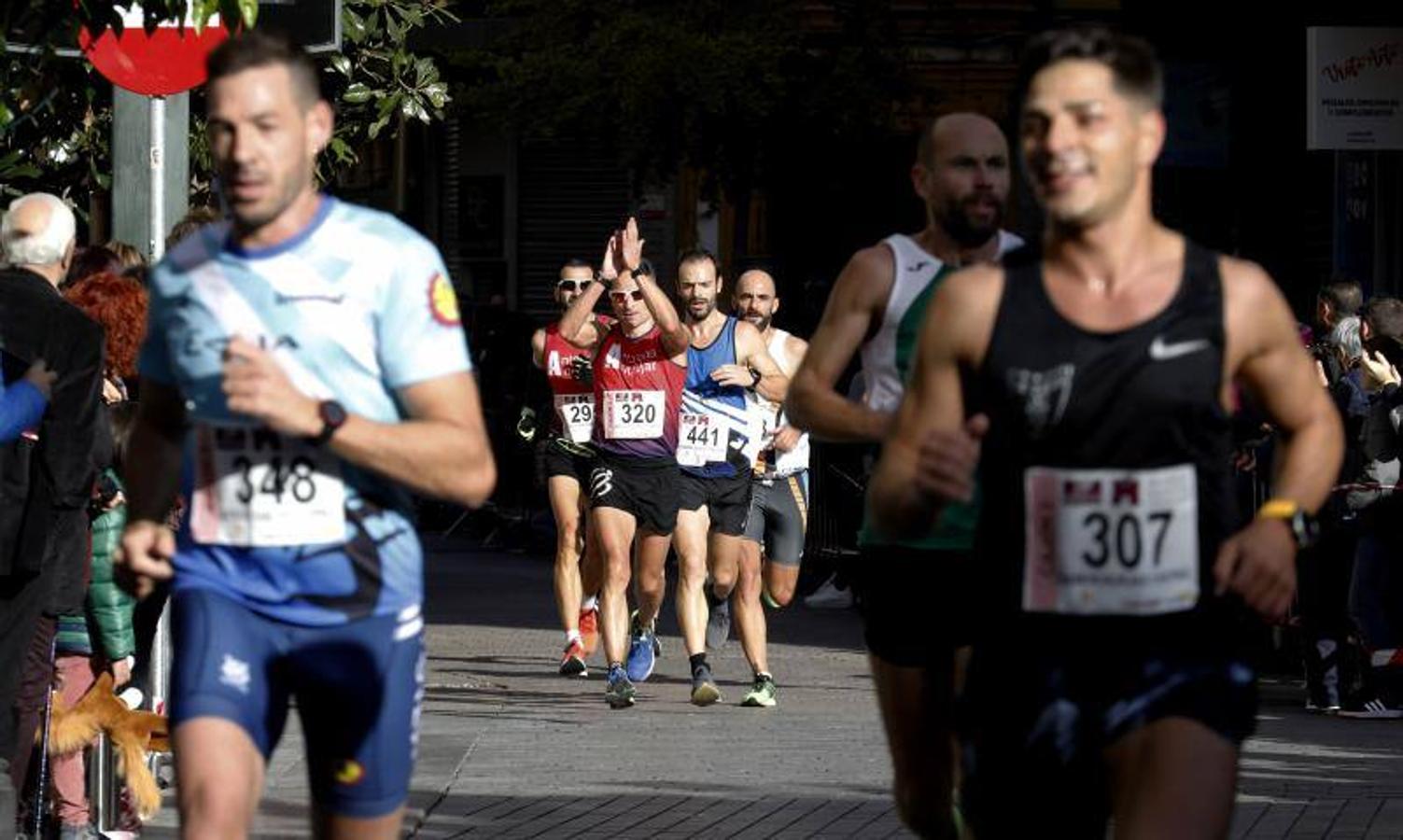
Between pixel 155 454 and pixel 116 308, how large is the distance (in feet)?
13.8

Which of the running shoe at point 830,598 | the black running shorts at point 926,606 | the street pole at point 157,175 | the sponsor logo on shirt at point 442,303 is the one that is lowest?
the running shoe at point 830,598

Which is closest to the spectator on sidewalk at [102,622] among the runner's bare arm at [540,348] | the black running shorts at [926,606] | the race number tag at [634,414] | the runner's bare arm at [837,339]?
the runner's bare arm at [837,339]

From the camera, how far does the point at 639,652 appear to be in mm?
16188

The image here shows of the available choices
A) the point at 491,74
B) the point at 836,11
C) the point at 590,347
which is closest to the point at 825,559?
the point at 590,347

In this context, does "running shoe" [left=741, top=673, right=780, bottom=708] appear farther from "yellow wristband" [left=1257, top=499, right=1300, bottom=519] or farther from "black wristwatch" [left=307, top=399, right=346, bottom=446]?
"yellow wristband" [left=1257, top=499, right=1300, bottom=519]

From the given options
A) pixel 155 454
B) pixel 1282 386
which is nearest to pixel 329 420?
pixel 155 454

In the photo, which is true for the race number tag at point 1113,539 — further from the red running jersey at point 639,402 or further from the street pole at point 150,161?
the red running jersey at point 639,402

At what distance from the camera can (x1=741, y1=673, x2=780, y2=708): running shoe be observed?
595 inches

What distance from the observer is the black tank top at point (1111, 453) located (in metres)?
5.64

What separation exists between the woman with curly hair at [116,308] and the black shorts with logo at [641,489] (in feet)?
16.9

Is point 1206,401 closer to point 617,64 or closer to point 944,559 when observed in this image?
point 944,559

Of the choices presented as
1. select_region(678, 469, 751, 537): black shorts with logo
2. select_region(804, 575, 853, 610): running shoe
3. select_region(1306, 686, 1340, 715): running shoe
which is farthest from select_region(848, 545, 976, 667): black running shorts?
select_region(804, 575, 853, 610): running shoe

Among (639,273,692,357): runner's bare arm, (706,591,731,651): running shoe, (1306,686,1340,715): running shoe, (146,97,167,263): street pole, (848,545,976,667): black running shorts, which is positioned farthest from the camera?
(706,591,731,651): running shoe

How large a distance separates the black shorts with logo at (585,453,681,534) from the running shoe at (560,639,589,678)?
121cm
